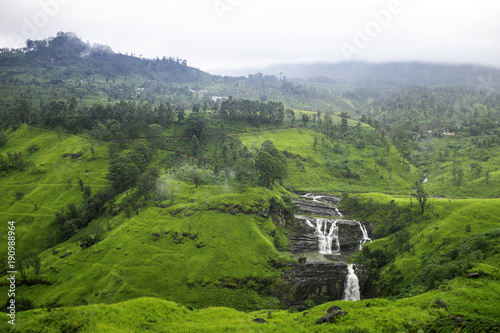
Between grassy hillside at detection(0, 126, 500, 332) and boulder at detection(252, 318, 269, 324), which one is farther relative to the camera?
boulder at detection(252, 318, 269, 324)

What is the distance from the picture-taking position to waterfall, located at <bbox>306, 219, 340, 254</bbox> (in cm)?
Result: 7562

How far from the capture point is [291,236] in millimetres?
79688

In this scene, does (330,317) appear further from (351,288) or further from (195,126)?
(195,126)

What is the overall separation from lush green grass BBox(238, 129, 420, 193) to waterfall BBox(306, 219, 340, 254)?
33.1m

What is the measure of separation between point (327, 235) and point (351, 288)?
20837 millimetres

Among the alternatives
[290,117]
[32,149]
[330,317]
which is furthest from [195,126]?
[330,317]

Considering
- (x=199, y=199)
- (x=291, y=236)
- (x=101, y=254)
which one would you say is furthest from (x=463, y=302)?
(x=101, y=254)

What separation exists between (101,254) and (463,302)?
68.0 m

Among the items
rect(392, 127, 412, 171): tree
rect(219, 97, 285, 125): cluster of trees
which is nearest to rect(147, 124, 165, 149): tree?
rect(219, 97, 285, 125): cluster of trees

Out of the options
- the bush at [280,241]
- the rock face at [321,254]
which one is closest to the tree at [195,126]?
the rock face at [321,254]

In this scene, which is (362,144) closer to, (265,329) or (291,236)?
(291,236)

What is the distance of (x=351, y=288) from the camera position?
2330 inches

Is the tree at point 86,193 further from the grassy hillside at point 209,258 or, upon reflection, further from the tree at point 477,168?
the tree at point 477,168

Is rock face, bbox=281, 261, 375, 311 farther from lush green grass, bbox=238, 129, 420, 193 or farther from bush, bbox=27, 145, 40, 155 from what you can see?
bush, bbox=27, 145, 40, 155
